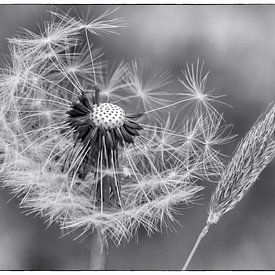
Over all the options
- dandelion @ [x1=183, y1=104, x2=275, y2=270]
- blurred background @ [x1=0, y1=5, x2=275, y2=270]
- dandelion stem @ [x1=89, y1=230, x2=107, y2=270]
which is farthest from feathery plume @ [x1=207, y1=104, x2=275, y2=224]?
dandelion stem @ [x1=89, y1=230, x2=107, y2=270]

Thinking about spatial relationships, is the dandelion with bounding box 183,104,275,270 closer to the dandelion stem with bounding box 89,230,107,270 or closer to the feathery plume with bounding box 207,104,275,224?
the feathery plume with bounding box 207,104,275,224

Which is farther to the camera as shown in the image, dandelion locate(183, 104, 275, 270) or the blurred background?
the blurred background

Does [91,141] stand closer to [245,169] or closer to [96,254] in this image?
[96,254]

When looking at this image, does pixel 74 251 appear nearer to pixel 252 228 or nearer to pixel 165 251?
pixel 165 251

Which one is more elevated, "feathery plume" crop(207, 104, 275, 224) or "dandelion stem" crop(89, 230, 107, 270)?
"feathery plume" crop(207, 104, 275, 224)

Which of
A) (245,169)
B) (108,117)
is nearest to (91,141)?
(108,117)

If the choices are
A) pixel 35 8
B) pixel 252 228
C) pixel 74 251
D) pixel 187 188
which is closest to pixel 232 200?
pixel 187 188

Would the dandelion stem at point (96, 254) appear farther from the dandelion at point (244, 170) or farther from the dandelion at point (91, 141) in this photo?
the dandelion at point (244, 170)
